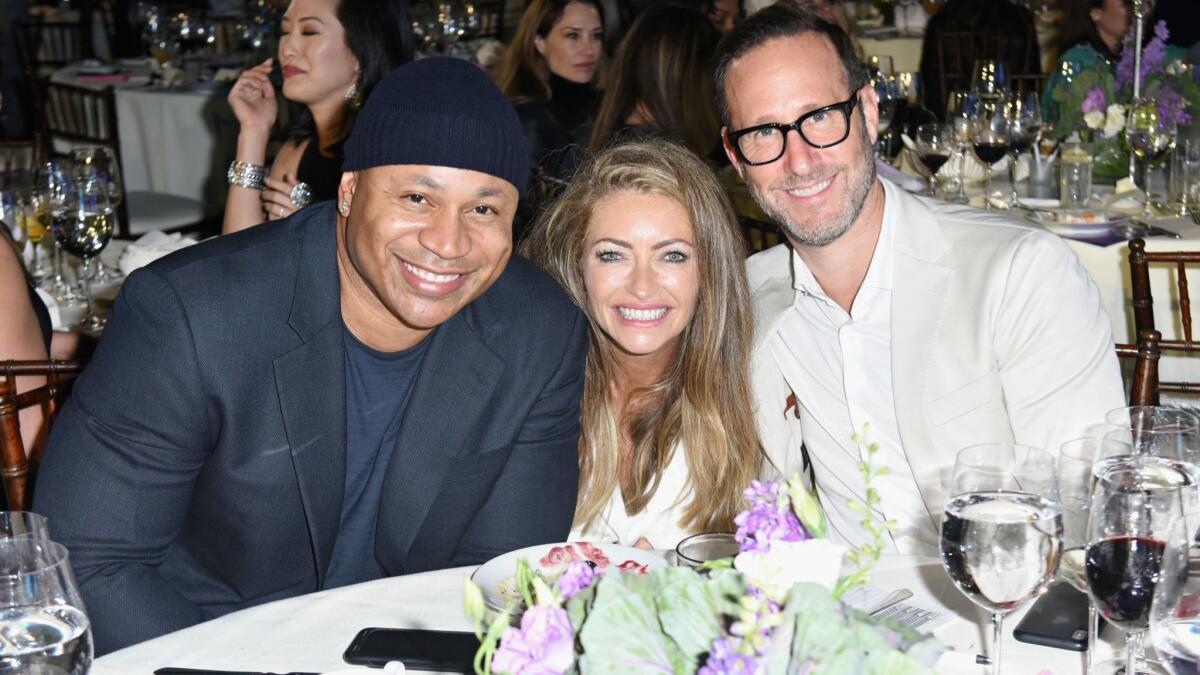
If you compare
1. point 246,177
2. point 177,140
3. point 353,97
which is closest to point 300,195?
point 246,177

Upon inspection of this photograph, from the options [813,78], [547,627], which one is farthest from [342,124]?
[547,627]

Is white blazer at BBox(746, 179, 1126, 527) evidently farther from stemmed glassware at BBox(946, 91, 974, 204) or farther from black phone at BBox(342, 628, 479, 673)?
stemmed glassware at BBox(946, 91, 974, 204)

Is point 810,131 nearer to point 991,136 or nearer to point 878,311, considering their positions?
point 878,311

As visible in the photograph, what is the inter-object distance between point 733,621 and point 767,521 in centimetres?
8

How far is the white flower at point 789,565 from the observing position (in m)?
0.92

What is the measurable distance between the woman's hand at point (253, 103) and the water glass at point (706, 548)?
2829 mm

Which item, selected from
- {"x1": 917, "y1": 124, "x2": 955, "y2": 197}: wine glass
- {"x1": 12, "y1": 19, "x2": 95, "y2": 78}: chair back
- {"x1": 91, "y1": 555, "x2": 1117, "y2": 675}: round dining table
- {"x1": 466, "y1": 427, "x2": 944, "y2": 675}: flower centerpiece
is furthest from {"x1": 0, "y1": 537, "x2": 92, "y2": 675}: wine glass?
{"x1": 12, "y1": 19, "x2": 95, "y2": 78}: chair back

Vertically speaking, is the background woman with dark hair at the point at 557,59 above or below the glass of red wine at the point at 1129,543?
above

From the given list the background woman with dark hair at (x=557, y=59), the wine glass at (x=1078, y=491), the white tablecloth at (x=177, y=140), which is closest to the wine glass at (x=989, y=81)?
the background woman with dark hair at (x=557, y=59)

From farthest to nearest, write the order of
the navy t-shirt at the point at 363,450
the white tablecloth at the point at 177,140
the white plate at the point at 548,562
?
the white tablecloth at the point at 177,140
the navy t-shirt at the point at 363,450
the white plate at the point at 548,562

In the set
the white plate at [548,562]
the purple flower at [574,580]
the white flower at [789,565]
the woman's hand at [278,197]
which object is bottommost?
the white plate at [548,562]

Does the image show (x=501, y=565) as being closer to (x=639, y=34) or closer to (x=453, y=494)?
(x=453, y=494)

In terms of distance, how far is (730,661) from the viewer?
2.80 ft

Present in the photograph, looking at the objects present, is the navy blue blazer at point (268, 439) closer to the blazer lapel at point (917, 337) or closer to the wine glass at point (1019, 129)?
the blazer lapel at point (917, 337)
